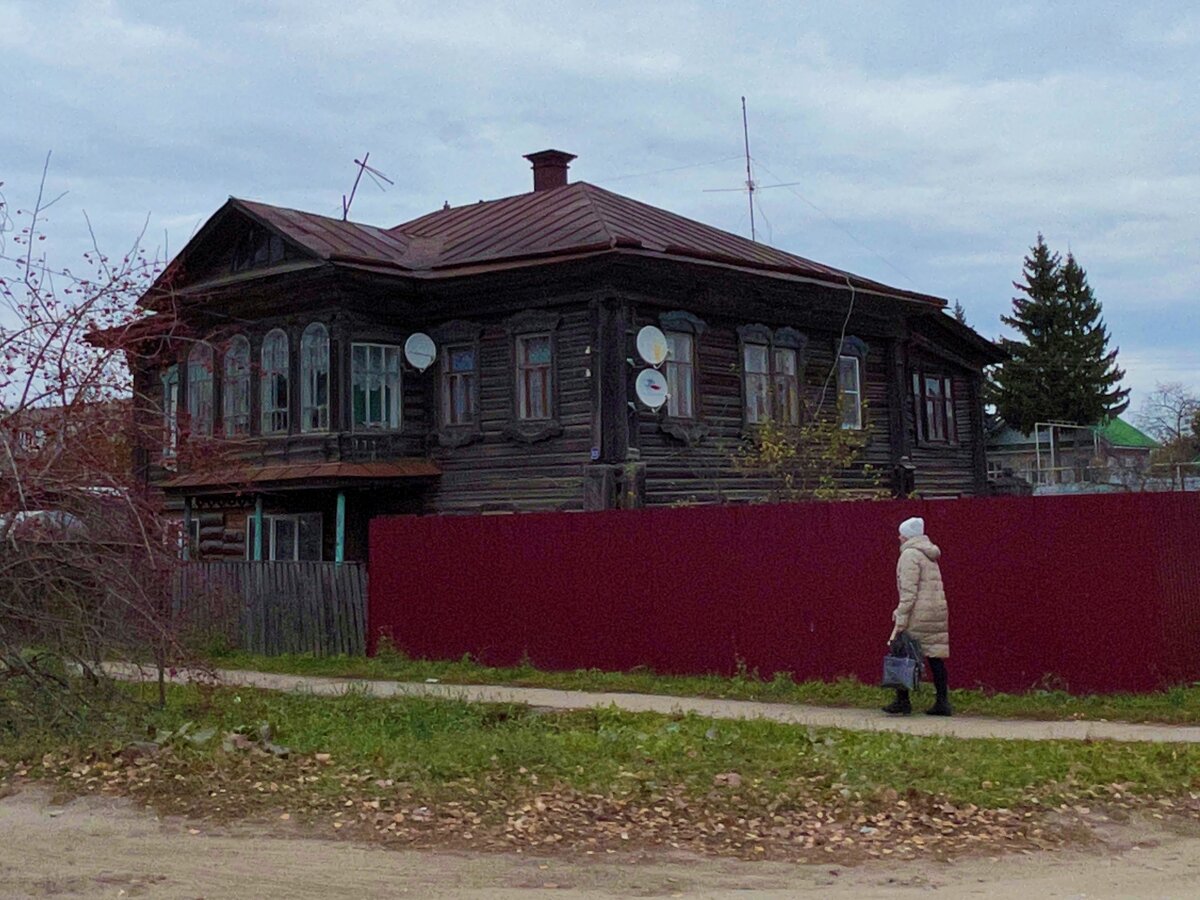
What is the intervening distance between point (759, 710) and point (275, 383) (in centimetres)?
1350

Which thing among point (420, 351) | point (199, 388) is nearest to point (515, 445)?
point (420, 351)

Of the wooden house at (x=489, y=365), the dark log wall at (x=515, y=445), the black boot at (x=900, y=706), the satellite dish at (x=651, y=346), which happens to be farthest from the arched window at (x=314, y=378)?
the black boot at (x=900, y=706)

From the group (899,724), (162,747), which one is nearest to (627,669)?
(899,724)

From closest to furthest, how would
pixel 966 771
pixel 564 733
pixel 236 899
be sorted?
pixel 236 899
pixel 966 771
pixel 564 733

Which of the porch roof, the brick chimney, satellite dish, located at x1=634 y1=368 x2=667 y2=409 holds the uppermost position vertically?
the brick chimney

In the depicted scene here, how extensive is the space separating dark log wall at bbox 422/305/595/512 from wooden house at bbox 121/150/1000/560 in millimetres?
33

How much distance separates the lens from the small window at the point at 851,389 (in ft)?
83.5

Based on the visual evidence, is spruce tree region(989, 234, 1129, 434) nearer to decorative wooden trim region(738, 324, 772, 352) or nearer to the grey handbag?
decorative wooden trim region(738, 324, 772, 352)

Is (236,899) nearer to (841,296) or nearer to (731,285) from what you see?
(731,285)

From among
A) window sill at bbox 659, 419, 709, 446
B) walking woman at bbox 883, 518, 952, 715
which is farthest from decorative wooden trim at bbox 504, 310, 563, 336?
walking woman at bbox 883, 518, 952, 715

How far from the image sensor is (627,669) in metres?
15.7

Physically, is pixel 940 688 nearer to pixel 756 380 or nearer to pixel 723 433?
pixel 723 433

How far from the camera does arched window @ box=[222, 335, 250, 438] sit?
24.2m

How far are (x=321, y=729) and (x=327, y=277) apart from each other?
12571 millimetres
